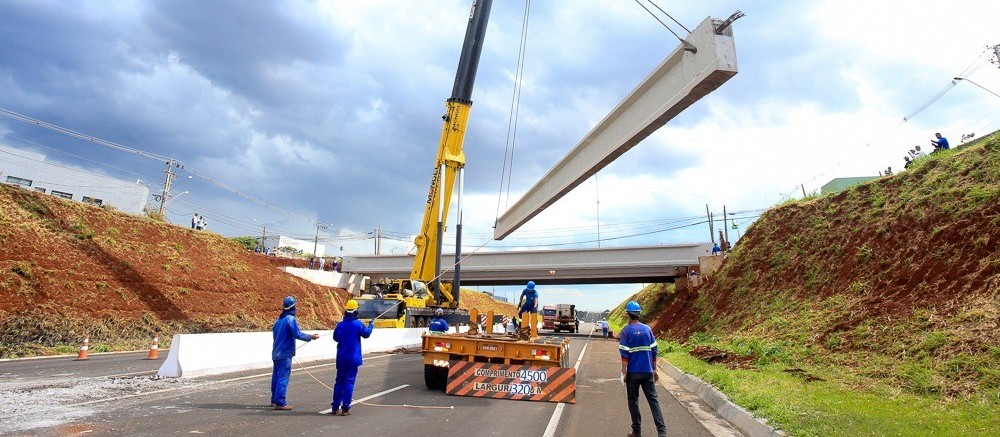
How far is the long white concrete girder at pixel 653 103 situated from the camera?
9.20 meters

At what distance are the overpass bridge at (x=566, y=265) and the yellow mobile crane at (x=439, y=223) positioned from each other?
39.4ft

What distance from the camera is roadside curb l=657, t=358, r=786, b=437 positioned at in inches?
265

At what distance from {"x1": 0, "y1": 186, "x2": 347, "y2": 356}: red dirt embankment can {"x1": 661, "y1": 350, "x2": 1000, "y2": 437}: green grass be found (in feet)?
67.4

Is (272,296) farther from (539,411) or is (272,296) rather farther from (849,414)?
(849,414)

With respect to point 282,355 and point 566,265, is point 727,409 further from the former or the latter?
point 566,265

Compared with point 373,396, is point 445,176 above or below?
above

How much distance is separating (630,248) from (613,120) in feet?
89.1

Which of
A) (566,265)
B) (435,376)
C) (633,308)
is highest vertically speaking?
(566,265)

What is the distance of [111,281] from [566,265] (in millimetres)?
29801

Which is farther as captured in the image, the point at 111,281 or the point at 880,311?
the point at 111,281

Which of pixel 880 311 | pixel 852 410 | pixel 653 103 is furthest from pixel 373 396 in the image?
pixel 880 311

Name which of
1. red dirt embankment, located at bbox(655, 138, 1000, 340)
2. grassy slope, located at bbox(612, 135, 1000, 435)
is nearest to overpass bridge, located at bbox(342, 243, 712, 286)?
red dirt embankment, located at bbox(655, 138, 1000, 340)

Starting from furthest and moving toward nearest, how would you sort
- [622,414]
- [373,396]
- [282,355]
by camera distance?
[373,396] < [622,414] < [282,355]

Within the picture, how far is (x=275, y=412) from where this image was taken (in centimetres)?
729
